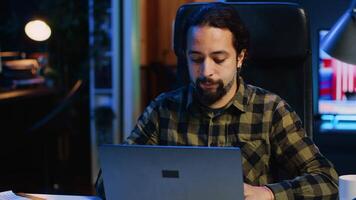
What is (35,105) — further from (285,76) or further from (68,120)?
(285,76)

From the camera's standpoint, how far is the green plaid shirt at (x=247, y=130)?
1845 mm

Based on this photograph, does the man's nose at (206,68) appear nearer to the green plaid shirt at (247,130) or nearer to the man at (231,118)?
the man at (231,118)

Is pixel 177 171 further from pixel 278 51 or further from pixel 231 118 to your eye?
pixel 278 51

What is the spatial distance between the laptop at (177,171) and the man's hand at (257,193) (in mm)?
190

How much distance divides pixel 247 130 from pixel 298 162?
0.17 m

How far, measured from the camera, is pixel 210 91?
1.82 m

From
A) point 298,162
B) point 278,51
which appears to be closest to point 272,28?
point 278,51

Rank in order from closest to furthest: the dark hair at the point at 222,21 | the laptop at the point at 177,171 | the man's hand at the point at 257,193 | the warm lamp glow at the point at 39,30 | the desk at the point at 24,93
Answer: the laptop at the point at 177,171 < the man's hand at the point at 257,193 < the dark hair at the point at 222,21 < the warm lamp glow at the point at 39,30 < the desk at the point at 24,93

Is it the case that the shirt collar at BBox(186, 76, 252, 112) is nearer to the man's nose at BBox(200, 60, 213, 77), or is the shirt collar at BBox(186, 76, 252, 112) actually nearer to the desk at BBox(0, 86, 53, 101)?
the man's nose at BBox(200, 60, 213, 77)

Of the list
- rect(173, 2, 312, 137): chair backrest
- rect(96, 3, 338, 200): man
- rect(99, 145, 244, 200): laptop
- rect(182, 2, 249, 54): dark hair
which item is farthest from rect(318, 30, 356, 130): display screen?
rect(99, 145, 244, 200): laptop

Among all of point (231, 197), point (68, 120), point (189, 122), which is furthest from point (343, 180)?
point (68, 120)

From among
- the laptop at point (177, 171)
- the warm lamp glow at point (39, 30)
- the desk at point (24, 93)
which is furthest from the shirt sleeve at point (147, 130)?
the desk at point (24, 93)

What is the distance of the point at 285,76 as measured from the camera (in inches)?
82.7

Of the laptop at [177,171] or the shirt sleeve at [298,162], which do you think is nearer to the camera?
the laptop at [177,171]
